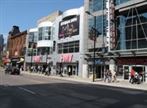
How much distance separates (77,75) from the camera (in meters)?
54.2

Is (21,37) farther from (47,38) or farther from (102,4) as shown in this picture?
(102,4)

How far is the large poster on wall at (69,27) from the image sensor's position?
55466 millimetres

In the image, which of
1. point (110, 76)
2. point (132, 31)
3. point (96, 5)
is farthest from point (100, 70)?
point (96, 5)

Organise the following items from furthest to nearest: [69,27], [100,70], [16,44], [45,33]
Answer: [16,44]
[45,33]
[69,27]
[100,70]

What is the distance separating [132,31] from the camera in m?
41.0

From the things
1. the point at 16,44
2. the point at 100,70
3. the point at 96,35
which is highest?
the point at 16,44

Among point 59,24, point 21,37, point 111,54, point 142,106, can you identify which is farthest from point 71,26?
point 142,106

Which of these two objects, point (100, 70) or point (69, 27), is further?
point (69, 27)

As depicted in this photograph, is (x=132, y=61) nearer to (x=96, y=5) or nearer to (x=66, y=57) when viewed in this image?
(x=96, y=5)

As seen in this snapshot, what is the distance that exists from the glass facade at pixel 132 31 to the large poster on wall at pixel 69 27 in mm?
13268

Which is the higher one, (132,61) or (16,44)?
(16,44)

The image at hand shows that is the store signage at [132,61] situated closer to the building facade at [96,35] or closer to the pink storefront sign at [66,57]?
the building facade at [96,35]

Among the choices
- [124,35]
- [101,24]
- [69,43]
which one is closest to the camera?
[124,35]

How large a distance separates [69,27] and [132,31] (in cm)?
1902
